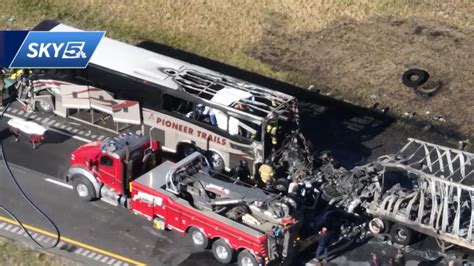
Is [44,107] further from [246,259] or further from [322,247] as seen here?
[322,247]

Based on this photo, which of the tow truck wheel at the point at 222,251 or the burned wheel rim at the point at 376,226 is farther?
the burned wheel rim at the point at 376,226

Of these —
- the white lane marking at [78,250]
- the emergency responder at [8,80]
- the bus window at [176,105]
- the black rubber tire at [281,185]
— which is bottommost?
the white lane marking at [78,250]

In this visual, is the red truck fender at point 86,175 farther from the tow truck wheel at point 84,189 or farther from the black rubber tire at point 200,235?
the black rubber tire at point 200,235

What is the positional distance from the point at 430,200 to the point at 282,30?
1612cm

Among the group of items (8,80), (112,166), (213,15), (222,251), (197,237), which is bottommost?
(222,251)

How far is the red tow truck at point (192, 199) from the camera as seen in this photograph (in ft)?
86.4

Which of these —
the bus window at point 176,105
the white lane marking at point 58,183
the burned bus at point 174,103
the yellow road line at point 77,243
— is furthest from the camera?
the bus window at point 176,105

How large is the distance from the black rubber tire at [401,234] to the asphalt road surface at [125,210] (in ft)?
1.24

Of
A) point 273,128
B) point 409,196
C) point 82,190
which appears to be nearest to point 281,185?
point 273,128

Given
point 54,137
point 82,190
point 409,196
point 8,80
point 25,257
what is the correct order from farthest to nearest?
point 8,80, point 54,137, point 82,190, point 409,196, point 25,257

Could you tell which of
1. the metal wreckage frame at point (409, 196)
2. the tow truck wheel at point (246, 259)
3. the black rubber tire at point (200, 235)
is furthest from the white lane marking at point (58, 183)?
the metal wreckage frame at point (409, 196)

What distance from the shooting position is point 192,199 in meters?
27.9

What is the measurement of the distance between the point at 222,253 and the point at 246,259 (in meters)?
0.99

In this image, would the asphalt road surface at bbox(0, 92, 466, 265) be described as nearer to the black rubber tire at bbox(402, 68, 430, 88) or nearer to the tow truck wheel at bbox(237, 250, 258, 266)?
the tow truck wheel at bbox(237, 250, 258, 266)
